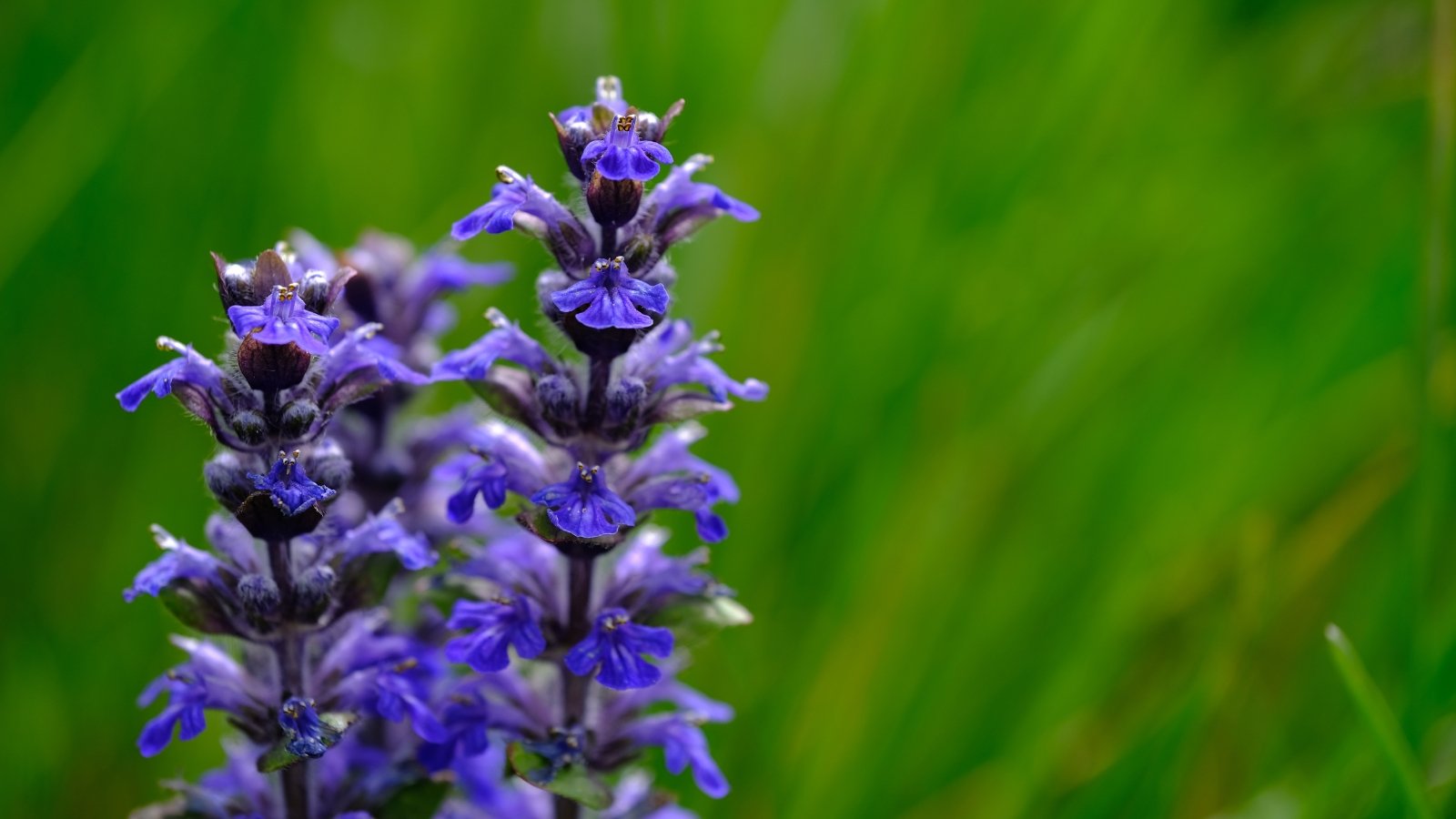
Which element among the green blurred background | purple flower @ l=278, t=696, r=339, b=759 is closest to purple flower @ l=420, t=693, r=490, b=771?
purple flower @ l=278, t=696, r=339, b=759

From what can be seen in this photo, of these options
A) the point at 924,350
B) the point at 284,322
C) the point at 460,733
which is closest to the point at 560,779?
the point at 460,733

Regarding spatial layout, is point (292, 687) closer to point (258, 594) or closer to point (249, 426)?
point (258, 594)

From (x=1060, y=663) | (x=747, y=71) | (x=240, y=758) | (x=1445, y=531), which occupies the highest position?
(x=747, y=71)

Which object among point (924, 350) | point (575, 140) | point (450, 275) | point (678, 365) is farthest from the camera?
point (924, 350)

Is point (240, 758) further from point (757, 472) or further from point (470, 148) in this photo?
point (470, 148)

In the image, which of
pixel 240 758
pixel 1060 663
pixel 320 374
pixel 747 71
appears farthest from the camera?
pixel 747 71

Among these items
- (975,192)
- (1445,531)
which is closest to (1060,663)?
(1445,531)

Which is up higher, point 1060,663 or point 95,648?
point 95,648
